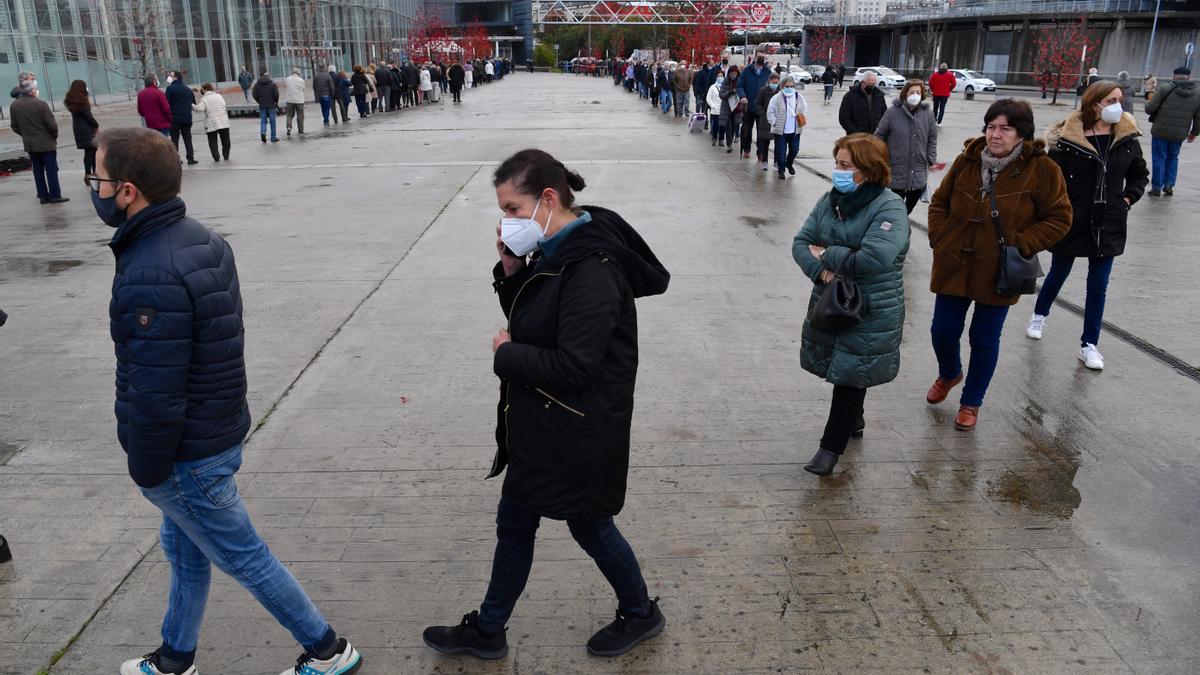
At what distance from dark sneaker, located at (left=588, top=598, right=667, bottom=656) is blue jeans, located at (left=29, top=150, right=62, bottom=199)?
1243cm

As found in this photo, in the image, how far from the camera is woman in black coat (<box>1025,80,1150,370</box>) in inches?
219

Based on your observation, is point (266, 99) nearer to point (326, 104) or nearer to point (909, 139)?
point (326, 104)

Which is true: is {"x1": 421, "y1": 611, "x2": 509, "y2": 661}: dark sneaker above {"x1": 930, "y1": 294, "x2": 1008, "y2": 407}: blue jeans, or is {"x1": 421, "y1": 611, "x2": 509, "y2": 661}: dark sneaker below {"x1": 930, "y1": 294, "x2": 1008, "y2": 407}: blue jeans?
below

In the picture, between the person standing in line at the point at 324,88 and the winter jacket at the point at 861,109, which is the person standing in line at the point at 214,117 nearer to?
the person standing in line at the point at 324,88

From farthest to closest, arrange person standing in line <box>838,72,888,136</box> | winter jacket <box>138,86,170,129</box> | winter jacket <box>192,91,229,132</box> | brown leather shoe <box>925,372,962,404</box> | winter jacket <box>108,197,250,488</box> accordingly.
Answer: winter jacket <box>192,91,229,132</box>
winter jacket <box>138,86,170,129</box>
person standing in line <box>838,72,888,136</box>
brown leather shoe <box>925,372,962,404</box>
winter jacket <box>108,197,250,488</box>

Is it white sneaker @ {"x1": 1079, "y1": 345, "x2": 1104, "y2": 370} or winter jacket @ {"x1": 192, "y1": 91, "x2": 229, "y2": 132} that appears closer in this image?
white sneaker @ {"x1": 1079, "y1": 345, "x2": 1104, "y2": 370}

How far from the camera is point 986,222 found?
4.61 m

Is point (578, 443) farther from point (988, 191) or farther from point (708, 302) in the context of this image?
point (708, 302)

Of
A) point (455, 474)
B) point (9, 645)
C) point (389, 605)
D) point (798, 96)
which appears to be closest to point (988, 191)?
point (455, 474)

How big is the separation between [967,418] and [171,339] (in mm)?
4033

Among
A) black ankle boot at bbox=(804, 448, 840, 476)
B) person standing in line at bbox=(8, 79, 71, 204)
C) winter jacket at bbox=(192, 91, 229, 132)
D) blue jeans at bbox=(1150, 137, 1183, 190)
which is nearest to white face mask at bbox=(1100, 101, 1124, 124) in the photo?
black ankle boot at bbox=(804, 448, 840, 476)

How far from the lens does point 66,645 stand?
316 cm

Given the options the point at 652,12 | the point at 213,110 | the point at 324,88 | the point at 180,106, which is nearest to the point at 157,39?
the point at 324,88

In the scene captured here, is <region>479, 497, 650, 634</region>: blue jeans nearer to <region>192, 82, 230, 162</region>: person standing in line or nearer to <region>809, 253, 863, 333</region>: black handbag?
<region>809, 253, 863, 333</region>: black handbag
